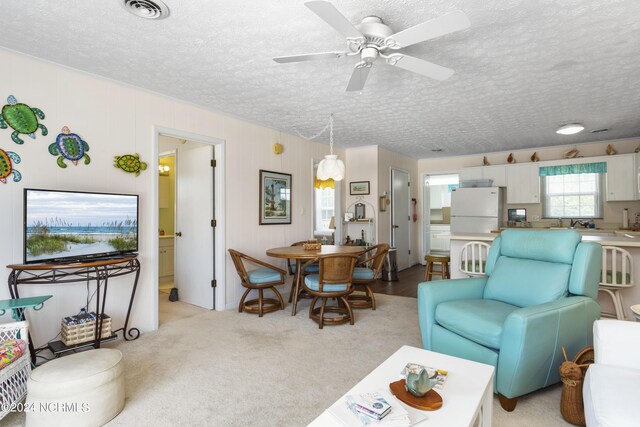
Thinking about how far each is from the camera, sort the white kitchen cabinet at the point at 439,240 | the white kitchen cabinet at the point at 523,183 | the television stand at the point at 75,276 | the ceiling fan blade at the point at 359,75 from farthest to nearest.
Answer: the white kitchen cabinet at the point at 439,240
the white kitchen cabinet at the point at 523,183
the television stand at the point at 75,276
the ceiling fan blade at the point at 359,75

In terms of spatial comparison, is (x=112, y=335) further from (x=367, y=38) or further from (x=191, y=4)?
(x=367, y=38)

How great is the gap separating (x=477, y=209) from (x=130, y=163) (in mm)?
5574

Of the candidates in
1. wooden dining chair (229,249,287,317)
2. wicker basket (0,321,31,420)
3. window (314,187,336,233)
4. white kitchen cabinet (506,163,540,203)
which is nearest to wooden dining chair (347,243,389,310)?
wooden dining chair (229,249,287,317)

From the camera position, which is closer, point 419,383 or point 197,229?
point 419,383

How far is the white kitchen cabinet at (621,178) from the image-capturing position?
5020mm

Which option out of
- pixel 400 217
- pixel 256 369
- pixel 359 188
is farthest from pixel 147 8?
pixel 400 217

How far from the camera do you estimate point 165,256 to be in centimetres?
547

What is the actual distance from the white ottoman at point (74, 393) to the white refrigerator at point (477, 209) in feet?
19.2

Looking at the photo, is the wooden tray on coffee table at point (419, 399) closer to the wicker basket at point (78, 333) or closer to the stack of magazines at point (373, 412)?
the stack of magazines at point (373, 412)

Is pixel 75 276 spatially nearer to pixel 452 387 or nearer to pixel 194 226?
pixel 194 226

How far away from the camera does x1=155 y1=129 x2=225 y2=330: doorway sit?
4.05m

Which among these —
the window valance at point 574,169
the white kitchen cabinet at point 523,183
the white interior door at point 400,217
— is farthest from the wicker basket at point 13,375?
the window valance at point 574,169

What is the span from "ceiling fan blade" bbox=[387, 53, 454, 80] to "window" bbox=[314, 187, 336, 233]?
5.17 m

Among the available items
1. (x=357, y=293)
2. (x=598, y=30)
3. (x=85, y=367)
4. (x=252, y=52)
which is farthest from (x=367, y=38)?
(x=357, y=293)
